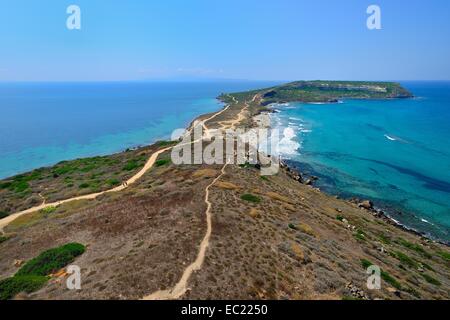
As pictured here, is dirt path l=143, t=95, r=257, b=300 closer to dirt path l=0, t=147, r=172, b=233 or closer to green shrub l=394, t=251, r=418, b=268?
green shrub l=394, t=251, r=418, b=268

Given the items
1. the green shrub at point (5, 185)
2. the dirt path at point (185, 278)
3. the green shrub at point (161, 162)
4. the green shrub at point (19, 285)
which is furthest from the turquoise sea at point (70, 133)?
the dirt path at point (185, 278)

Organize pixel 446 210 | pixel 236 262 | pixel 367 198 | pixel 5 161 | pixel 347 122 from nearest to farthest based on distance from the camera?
pixel 236 262
pixel 446 210
pixel 367 198
pixel 5 161
pixel 347 122

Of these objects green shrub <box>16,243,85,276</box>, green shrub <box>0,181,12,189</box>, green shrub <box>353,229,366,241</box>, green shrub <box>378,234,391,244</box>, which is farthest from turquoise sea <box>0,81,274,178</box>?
green shrub <box>378,234,391,244</box>

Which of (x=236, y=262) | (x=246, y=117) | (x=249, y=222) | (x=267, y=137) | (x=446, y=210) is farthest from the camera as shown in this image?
(x=246, y=117)

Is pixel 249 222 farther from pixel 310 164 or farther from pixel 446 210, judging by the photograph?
pixel 310 164

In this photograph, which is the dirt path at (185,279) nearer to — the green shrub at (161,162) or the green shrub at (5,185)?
the green shrub at (161,162)
